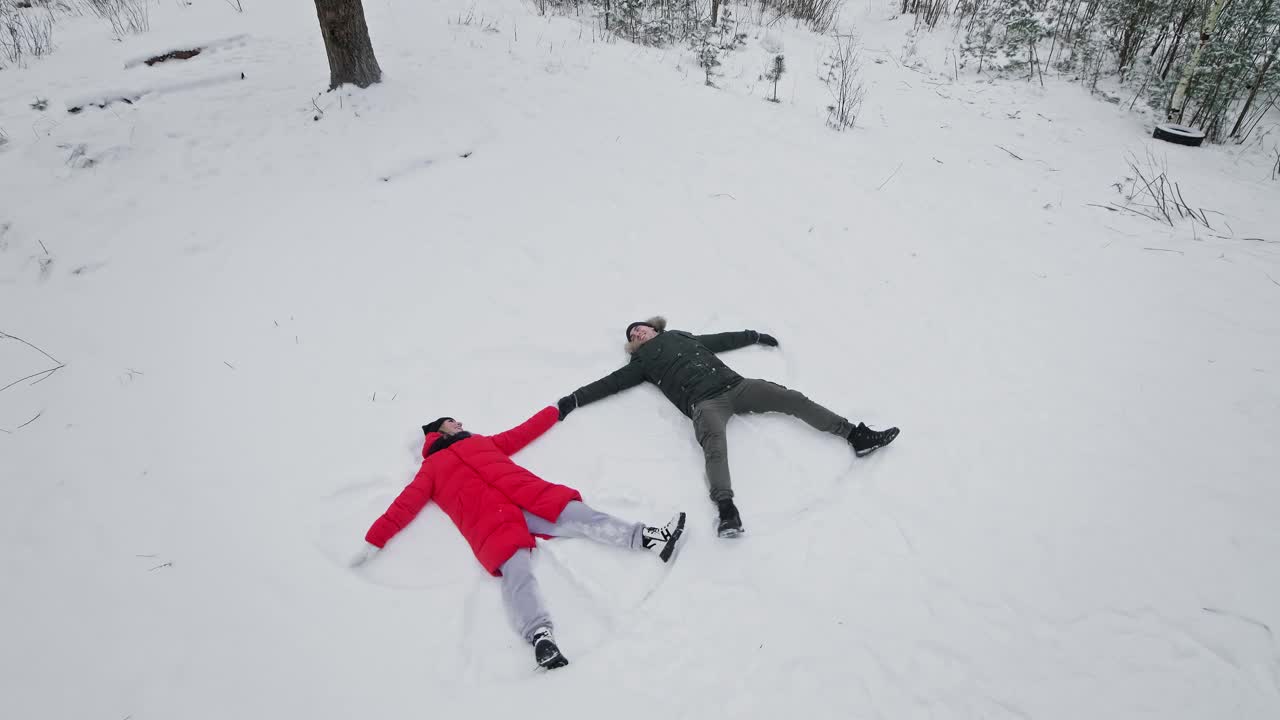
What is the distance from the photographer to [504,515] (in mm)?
2980

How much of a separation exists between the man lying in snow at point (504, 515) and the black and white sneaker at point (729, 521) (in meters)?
0.22

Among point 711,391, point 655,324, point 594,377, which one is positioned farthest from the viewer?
point 655,324

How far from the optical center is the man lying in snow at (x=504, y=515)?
282cm

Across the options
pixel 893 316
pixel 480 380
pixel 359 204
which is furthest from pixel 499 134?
pixel 893 316

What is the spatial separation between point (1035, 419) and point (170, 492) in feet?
17.7

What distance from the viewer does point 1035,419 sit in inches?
145

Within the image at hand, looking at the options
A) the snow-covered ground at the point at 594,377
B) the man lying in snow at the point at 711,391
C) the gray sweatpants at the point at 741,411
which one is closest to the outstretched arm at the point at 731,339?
the man lying in snow at the point at 711,391

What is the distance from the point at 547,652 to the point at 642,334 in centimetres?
229

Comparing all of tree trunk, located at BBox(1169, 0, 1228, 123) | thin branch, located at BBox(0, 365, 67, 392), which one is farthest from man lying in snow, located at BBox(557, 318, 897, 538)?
tree trunk, located at BBox(1169, 0, 1228, 123)

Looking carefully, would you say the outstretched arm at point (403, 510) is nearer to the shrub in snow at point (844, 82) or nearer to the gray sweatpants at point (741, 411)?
the gray sweatpants at point (741, 411)

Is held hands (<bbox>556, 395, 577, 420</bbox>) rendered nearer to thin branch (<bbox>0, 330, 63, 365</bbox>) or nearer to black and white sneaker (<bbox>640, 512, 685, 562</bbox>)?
black and white sneaker (<bbox>640, 512, 685, 562</bbox>)

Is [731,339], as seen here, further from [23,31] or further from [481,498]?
[23,31]

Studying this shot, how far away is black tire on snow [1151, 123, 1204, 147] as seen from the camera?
22.4 ft

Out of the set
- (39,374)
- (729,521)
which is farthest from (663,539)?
(39,374)
